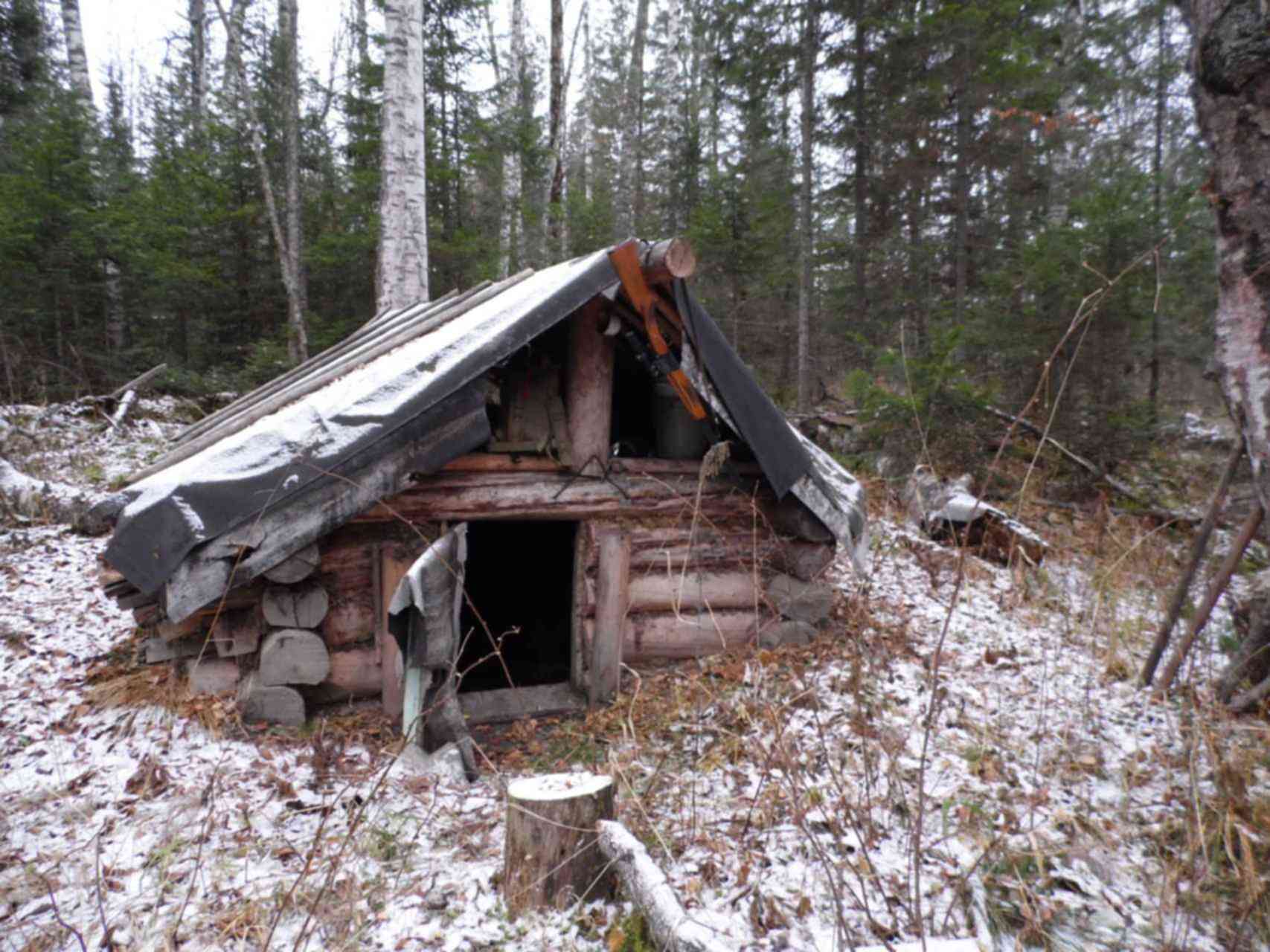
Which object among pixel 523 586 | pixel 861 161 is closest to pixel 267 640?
pixel 523 586

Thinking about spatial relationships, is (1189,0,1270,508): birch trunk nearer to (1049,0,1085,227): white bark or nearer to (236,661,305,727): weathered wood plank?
(236,661,305,727): weathered wood plank

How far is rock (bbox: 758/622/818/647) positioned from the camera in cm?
506

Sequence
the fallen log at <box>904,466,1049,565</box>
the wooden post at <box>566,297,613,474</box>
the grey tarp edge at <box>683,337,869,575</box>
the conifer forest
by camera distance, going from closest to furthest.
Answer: the grey tarp edge at <box>683,337,869,575</box> < the wooden post at <box>566,297,613,474</box> < the fallen log at <box>904,466,1049,565</box> < the conifer forest

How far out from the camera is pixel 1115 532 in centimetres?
670

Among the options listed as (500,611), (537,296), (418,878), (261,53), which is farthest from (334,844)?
(261,53)

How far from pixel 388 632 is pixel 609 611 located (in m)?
1.48

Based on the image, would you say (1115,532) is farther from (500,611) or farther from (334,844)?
(334,844)

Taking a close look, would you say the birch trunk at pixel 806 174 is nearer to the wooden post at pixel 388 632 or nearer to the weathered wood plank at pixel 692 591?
the weathered wood plank at pixel 692 591

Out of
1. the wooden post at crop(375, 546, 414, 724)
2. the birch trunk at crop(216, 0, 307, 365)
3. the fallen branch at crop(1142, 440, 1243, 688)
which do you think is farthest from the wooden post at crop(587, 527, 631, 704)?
the birch trunk at crop(216, 0, 307, 365)

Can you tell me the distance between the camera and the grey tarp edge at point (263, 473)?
339cm

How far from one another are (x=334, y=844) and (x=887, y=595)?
4905mm

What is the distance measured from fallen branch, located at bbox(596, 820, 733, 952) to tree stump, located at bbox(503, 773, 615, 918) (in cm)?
7

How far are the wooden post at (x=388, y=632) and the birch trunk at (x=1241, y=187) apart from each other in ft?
14.7

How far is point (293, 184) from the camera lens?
12.3 metres
